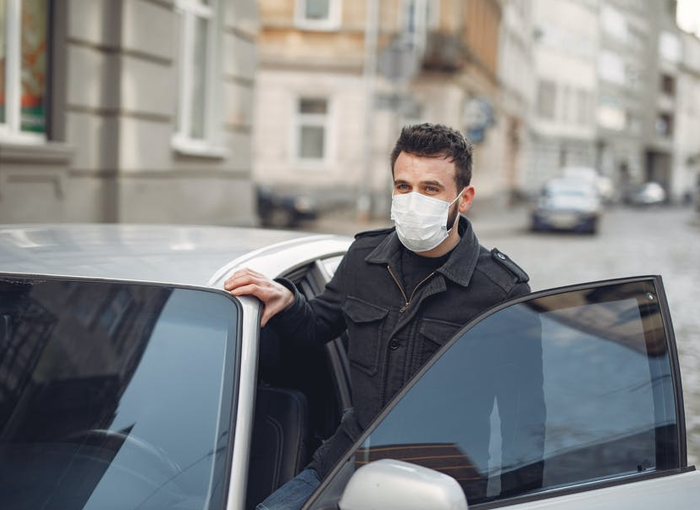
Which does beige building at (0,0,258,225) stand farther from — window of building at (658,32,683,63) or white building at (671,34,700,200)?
window of building at (658,32,683,63)

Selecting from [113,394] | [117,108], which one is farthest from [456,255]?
[117,108]

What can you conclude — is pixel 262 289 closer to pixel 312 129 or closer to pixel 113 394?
pixel 113 394

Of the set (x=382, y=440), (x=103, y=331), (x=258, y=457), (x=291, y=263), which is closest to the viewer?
(x=382, y=440)

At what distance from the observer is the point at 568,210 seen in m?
29.1

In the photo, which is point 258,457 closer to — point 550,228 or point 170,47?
point 170,47

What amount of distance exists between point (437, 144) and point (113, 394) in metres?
1.07

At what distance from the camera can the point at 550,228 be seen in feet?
95.9

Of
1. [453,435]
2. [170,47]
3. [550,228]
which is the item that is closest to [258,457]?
[453,435]

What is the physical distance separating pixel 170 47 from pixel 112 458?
34.6ft

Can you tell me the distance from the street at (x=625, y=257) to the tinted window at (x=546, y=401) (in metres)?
3.59

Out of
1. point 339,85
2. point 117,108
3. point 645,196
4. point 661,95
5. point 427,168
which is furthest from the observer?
point 661,95

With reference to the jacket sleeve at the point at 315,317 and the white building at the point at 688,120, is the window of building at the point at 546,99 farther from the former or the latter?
the jacket sleeve at the point at 315,317

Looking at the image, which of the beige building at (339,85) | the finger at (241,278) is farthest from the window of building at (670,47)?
the finger at (241,278)

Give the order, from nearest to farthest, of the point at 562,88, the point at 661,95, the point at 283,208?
the point at 283,208, the point at 562,88, the point at 661,95
